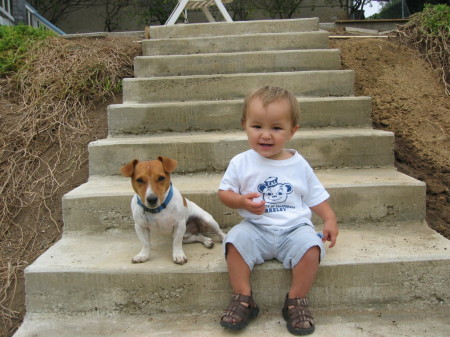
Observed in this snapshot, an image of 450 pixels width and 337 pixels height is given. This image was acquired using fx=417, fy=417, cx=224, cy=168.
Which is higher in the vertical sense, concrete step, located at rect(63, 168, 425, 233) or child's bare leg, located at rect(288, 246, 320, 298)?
concrete step, located at rect(63, 168, 425, 233)

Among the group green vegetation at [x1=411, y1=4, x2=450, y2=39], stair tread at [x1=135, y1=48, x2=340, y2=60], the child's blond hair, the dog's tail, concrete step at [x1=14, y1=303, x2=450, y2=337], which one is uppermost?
green vegetation at [x1=411, y1=4, x2=450, y2=39]

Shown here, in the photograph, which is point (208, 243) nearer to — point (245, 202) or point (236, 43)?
point (245, 202)

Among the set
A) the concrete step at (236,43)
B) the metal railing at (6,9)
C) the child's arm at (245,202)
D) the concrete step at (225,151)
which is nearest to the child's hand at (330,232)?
the child's arm at (245,202)

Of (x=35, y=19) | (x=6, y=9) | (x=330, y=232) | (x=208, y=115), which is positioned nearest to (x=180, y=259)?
(x=330, y=232)

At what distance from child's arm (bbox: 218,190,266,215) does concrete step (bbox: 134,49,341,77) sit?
2.29 metres

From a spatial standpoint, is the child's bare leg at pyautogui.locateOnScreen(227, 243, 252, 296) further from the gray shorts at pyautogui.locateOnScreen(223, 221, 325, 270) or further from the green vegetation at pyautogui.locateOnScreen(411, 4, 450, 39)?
the green vegetation at pyautogui.locateOnScreen(411, 4, 450, 39)

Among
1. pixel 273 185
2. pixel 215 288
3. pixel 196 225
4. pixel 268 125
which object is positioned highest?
pixel 268 125

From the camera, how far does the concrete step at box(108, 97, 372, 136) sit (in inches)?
132

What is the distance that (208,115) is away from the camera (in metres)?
3.40

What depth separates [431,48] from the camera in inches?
160

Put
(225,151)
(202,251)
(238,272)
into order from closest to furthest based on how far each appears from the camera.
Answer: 1. (238,272)
2. (202,251)
3. (225,151)

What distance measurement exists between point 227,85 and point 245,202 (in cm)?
196

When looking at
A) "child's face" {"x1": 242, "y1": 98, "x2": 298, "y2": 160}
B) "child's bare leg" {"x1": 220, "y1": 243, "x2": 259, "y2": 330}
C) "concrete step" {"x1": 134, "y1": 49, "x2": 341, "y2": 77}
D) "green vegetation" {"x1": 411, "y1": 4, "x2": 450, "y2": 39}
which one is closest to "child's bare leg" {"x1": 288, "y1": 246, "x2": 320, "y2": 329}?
"child's bare leg" {"x1": 220, "y1": 243, "x2": 259, "y2": 330}

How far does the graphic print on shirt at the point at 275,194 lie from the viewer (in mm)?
2107
